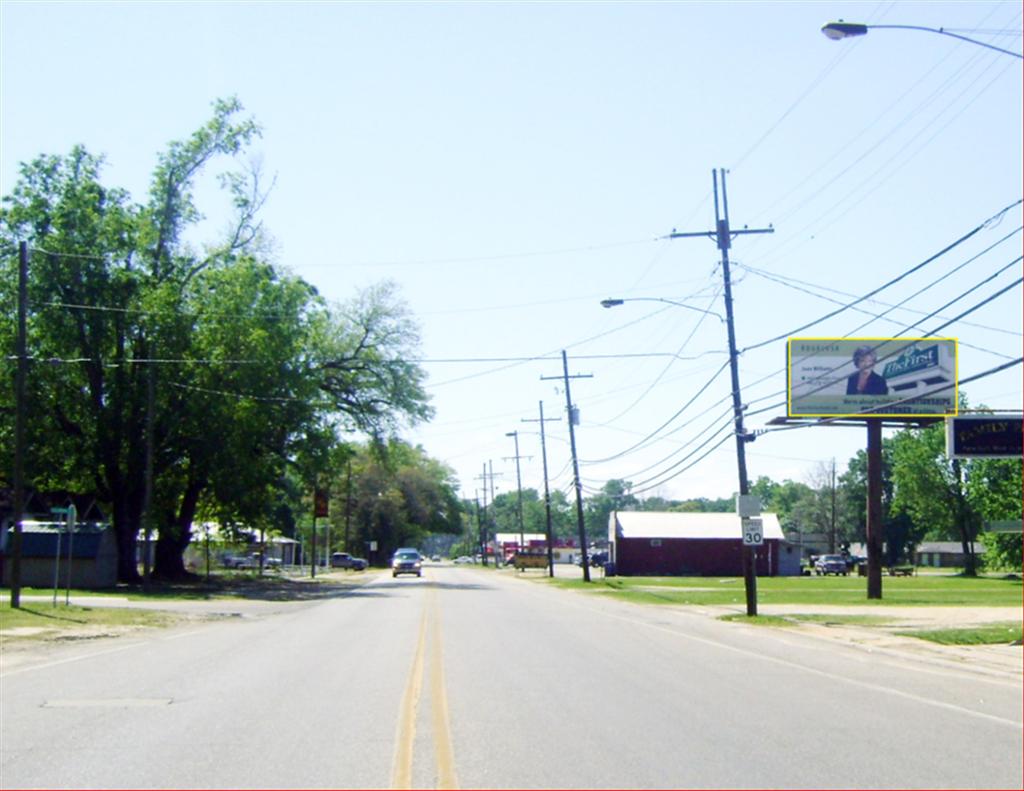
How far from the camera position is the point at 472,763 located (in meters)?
9.42

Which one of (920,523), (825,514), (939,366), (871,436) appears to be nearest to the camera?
(871,436)

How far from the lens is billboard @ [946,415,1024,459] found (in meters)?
23.7

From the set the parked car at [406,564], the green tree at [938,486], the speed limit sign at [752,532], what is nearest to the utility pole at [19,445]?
the speed limit sign at [752,532]

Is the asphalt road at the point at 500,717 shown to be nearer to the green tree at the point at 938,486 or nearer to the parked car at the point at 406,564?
the parked car at the point at 406,564

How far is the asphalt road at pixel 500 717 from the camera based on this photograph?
29.8ft

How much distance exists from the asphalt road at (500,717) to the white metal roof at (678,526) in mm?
62232

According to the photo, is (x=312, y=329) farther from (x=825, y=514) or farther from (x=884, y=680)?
(x=825, y=514)

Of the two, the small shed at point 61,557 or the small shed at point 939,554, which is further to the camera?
the small shed at point 939,554

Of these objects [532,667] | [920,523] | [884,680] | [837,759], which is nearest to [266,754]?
[837,759]

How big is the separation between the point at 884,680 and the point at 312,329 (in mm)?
39321

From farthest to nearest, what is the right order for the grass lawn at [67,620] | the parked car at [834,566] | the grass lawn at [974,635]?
the parked car at [834,566] → the grass lawn at [67,620] → the grass lawn at [974,635]

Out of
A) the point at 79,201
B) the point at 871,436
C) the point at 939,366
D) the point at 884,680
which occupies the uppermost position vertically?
the point at 79,201

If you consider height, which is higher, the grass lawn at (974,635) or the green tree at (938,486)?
the green tree at (938,486)

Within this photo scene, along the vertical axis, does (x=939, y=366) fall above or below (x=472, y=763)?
above
